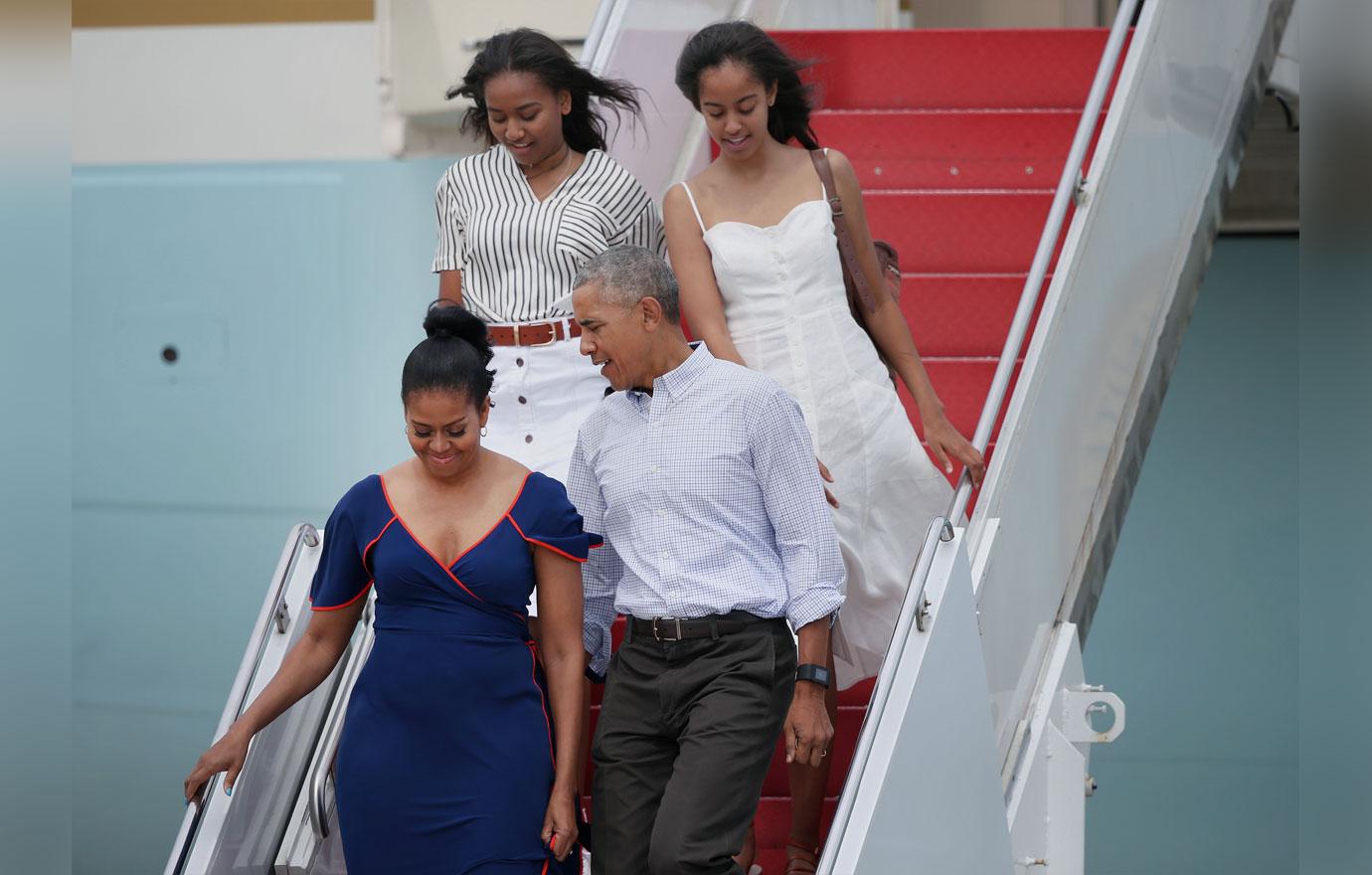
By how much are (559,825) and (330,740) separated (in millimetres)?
866

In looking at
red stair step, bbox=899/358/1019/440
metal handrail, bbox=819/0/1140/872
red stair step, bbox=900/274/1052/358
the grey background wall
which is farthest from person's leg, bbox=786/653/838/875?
the grey background wall

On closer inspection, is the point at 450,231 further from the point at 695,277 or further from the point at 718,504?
the point at 718,504

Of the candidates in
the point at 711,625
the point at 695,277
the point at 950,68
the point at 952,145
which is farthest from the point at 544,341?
the point at 950,68

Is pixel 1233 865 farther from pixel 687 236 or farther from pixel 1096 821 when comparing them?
pixel 687 236

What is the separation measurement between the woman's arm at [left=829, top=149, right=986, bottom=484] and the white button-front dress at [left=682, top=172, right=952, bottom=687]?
0.16 ft

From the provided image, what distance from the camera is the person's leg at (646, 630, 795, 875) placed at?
286 cm

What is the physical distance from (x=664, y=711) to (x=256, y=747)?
104 centimetres

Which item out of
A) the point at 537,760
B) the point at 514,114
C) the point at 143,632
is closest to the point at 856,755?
the point at 537,760

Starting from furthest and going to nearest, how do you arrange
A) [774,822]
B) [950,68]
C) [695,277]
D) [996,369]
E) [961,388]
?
[950,68], [961,388], [996,369], [774,822], [695,277]

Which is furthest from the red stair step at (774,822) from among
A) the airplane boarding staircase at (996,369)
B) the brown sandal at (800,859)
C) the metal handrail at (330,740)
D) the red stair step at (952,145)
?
the red stair step at (952,145)

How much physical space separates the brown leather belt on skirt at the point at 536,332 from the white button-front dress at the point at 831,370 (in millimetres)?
372

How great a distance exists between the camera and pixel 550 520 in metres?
2.99

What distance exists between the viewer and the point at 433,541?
2.96 meters

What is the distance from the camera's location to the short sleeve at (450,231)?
3779mm
